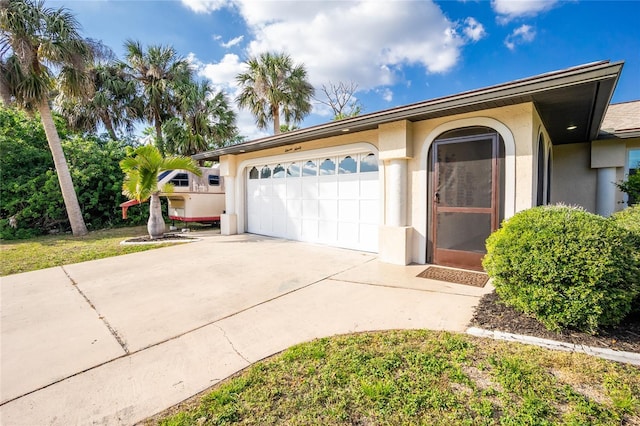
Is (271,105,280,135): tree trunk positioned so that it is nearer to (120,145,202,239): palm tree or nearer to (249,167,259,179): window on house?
(249,167,259,179): window on house

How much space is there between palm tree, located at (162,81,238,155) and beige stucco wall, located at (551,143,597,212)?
1555cm

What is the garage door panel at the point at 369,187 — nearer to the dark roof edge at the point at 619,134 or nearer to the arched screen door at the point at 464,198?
the arched screen door at the point at 464,198

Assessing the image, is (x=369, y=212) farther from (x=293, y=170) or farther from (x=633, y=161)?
(x=633, y=161)

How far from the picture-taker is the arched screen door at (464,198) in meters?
5.16

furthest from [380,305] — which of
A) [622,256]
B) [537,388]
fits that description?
[622,256]

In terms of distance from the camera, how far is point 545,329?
3.03 meters

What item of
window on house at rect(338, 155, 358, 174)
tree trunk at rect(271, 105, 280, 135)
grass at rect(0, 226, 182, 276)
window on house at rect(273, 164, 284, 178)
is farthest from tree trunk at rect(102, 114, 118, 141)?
window on house at rect(338, 155, 358, 174)

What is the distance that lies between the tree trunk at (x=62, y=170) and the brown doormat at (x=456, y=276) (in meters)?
12.1

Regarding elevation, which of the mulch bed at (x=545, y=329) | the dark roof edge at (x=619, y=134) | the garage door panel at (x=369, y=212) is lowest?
the mulch bed at (x=545, y=329)

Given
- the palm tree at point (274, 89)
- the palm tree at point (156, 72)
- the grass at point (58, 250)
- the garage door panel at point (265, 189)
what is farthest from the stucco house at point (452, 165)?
the palm tree at point (156, 72)

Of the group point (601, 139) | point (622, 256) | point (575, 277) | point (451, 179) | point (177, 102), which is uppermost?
point (177, 102)

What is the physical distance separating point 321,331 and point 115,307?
296cm

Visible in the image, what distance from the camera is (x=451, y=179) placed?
5.56 m

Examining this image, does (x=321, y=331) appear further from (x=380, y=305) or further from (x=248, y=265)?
(x=248, y=265)
